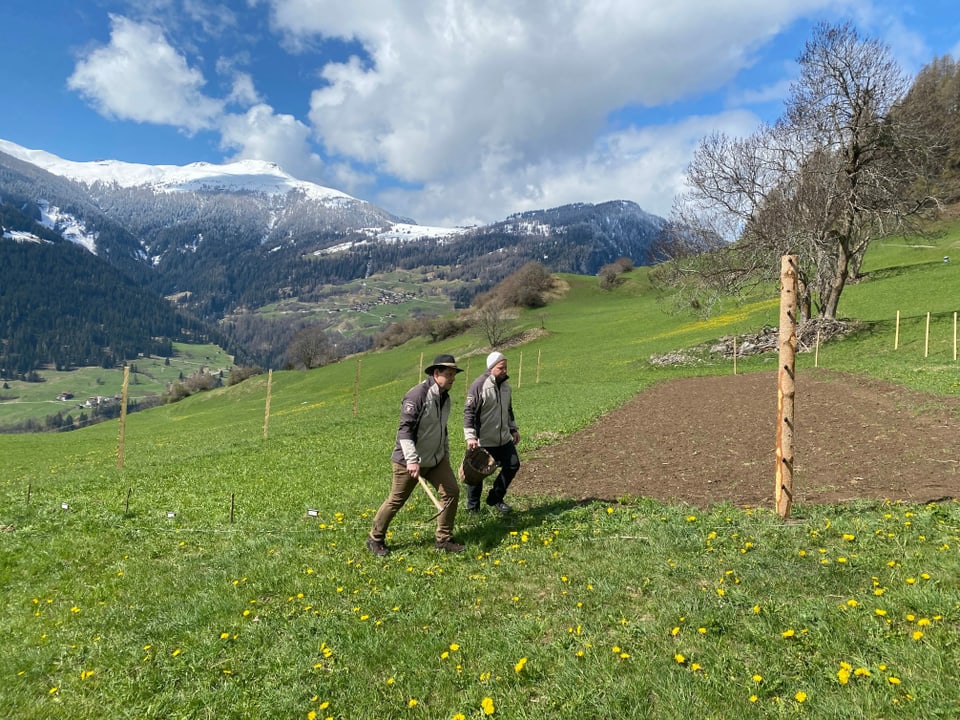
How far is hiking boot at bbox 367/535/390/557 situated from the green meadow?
0.16 meters

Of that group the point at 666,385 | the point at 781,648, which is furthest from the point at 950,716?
the point at 666,385

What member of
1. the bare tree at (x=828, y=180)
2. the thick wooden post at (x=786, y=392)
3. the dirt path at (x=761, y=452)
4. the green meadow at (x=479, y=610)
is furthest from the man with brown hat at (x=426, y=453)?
the bare tree at (x=828, y=180)

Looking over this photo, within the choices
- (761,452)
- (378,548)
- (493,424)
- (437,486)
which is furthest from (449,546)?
(761,452)

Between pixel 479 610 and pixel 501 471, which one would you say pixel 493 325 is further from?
pixel 479 610

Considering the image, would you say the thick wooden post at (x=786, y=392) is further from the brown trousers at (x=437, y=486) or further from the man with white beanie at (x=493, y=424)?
the brown trousers at (x=437, y=486)

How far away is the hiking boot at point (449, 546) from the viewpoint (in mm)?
8922

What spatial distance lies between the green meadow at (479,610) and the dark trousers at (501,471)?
0.38 m

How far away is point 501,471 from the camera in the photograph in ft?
35.9

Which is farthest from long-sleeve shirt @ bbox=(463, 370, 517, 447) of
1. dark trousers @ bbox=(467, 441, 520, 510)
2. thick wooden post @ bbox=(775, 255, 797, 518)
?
thick wooden post @ bbox=(775, 255, 797, 518)

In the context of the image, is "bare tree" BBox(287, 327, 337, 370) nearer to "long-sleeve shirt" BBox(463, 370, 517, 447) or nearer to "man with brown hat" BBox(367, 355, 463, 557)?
"long-sleeve shirt" BBox(463, 370, 517, 447)

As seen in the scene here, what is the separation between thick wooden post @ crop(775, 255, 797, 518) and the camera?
8820 millimetres

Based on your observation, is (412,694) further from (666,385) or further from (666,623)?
(666,385)

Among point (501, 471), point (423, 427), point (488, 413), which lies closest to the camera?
point (423, 427)

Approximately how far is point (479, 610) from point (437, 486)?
8.96 ft
